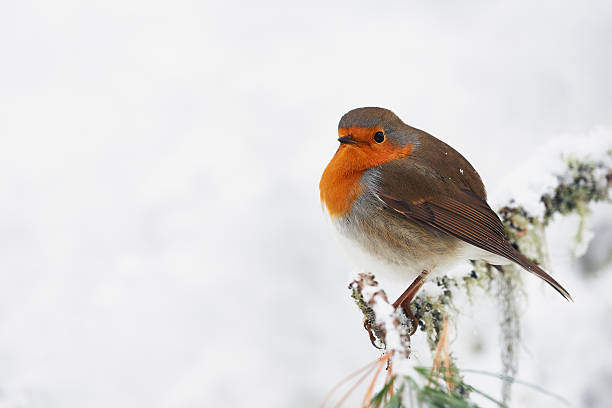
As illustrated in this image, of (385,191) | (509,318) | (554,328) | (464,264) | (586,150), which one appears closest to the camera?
(385,191)

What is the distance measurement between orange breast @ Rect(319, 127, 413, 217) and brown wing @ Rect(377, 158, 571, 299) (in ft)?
0.19

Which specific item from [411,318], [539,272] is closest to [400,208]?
[411,318]

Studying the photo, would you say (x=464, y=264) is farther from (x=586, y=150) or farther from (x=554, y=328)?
(x=554, y=328)

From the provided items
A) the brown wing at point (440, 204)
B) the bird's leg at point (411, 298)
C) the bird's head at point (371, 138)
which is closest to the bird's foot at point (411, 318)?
the bird's leg at point (411, 298)

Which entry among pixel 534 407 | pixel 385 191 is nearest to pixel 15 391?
pixel 385 191

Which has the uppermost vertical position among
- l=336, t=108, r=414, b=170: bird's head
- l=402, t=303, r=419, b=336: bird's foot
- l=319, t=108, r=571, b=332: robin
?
l=336, t=108, r=414, b=170: bird's head

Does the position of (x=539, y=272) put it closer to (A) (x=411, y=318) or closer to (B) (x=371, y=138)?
(A) (x=411, y=318)

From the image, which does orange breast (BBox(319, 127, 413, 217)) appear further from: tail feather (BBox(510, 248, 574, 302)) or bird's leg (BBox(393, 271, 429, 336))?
tail feather (BBox(510, 248, 574, 302))

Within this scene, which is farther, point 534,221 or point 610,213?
point 610,213

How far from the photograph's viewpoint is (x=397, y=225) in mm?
2047

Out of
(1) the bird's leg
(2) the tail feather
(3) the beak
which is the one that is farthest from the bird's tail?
(3) the beak

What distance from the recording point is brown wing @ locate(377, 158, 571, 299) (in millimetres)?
1979

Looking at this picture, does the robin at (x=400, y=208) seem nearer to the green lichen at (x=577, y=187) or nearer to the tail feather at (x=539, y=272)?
the tail feather at (x=539, y=272)

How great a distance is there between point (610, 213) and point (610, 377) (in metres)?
0.94
